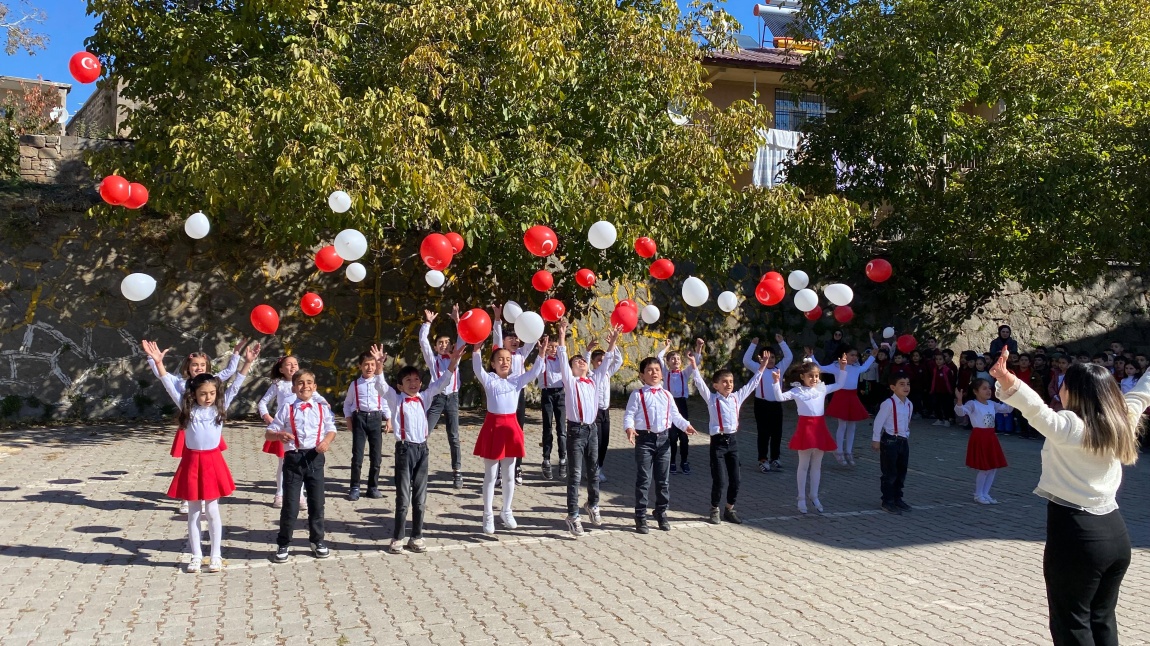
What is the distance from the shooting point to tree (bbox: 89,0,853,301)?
30.3 feet

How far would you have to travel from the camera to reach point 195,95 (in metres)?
10.4

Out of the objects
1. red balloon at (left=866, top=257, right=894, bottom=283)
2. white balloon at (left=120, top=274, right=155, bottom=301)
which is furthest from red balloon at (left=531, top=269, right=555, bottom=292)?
white balloon at (left=120, top=274, right=155, bottom=301)

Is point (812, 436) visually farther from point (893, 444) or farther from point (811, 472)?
point (893, 444)

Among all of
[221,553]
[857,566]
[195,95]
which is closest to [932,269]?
[857,566]

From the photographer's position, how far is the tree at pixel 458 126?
925cm

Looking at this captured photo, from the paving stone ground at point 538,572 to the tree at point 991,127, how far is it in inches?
215

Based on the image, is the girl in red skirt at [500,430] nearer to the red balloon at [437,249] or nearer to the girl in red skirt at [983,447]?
the red balloon at [437,249]

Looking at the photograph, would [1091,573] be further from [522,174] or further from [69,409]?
[69,409]

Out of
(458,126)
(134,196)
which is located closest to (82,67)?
(134,196)

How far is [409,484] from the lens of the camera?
683 cm

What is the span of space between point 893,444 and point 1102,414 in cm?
506

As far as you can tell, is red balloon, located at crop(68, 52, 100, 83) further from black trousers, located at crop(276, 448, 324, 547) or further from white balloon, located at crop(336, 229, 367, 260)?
black trousers, located at crop(276, 448, 324, 547)

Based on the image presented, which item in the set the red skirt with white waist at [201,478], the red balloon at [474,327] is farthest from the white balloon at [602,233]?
the red skirt with white waist at [201,478]

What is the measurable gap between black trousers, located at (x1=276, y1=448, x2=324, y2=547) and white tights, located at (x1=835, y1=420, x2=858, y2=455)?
6761 mm
